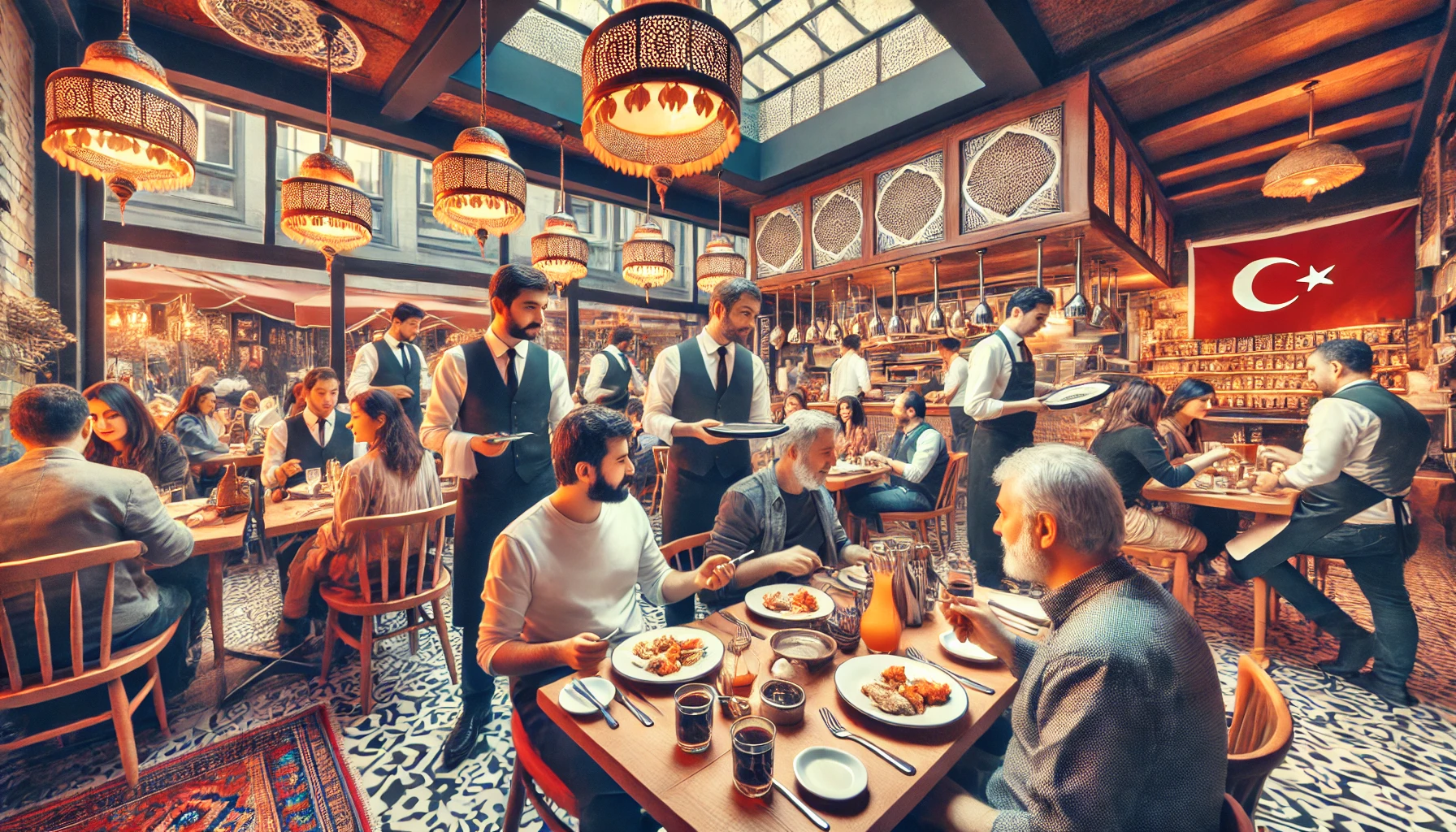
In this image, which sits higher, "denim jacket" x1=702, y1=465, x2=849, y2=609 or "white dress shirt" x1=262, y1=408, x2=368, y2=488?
"white dress shirt" x1=262, y1=408, x2=368, y2=488

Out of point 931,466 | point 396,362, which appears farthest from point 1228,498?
point 396,362

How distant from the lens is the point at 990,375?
3297mm

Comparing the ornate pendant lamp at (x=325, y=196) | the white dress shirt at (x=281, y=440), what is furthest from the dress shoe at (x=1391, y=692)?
the ornate pendant lamp at (x=325, y=196)

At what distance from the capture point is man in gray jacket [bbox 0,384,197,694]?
1.85 meters

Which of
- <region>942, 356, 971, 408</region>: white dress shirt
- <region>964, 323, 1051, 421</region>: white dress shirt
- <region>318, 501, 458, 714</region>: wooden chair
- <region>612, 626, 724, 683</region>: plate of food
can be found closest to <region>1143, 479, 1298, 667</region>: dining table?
<region>964, 323, 1051, 421</region>: white dress shirt

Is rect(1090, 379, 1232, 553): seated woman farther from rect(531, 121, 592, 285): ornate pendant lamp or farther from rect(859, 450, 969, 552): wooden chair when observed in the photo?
rect(531, 121, 592, 285): ornate pendant lamp

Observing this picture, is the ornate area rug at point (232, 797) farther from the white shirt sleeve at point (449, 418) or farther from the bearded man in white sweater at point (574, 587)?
the white shirt sleeve at point (449, 418)

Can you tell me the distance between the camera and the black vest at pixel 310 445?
3561 millimetres

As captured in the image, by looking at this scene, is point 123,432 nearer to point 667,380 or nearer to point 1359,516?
point 667,380

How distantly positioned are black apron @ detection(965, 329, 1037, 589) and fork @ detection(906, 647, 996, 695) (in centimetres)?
217

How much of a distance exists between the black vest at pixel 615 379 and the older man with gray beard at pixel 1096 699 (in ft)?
14.7

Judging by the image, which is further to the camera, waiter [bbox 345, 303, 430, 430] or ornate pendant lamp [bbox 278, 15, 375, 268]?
waiter [bbox 345, 303, 430, 430]

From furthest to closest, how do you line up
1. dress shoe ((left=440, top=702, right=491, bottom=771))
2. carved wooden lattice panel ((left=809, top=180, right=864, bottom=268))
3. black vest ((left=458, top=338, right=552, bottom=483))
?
1. carved wooden lattice panel ((left=809, top=180, right=864, bottom=268))
2. black vest ((left=458, top=338, right=552, bottom=483))
3. dress shoe ((left=440, top=702, right=491, bottom=771))

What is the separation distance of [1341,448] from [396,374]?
5.91 metres
